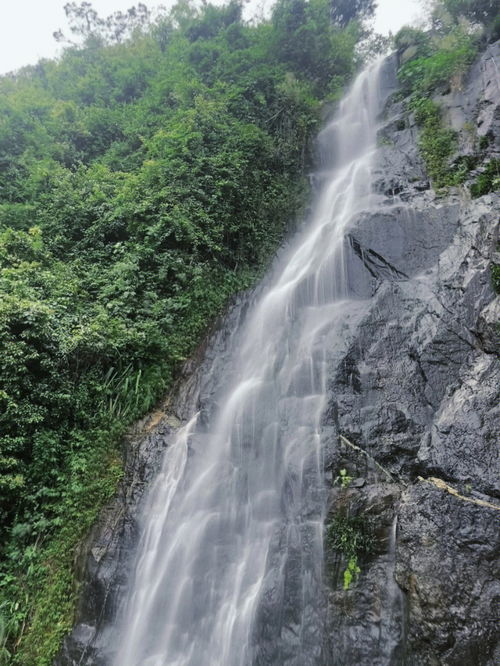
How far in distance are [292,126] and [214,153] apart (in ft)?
13.2

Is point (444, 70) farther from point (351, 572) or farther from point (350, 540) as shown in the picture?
point (351, 572)

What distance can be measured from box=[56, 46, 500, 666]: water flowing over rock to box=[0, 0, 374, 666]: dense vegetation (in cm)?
65

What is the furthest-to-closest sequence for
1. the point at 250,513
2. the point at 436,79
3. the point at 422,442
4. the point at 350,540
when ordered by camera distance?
the point at 436,79
the point at 250,513
the point at 422,442
the point at 350,540

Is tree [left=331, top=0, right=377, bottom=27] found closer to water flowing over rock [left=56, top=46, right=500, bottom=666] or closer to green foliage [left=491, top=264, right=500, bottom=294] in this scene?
water flowing over rock [left=56, top=46, right=500, bottom=666]

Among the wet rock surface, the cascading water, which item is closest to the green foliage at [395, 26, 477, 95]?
the wet rock surface

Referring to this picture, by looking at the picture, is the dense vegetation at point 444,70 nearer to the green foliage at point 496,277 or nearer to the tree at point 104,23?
the green foliage at point 496,277

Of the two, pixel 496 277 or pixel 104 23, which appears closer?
pixel 496 277

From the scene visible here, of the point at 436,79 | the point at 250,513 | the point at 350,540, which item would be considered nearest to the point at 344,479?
the point at 350,540

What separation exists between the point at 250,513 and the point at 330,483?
1.22 m

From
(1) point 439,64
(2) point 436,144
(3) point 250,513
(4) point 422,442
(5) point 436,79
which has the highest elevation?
(1) point 439,64

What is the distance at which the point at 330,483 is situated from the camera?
5.43 m

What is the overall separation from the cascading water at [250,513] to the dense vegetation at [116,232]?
1118 mm

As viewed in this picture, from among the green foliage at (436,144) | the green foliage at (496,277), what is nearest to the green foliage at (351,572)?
the green foliage at (496,277)

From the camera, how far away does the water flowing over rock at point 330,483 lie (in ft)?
14.2
